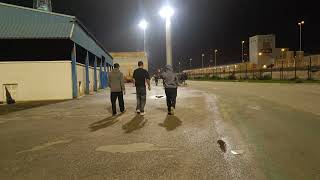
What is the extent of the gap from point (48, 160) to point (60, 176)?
120 centimetres

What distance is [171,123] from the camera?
37.5 ft

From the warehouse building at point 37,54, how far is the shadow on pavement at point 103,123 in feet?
39.0

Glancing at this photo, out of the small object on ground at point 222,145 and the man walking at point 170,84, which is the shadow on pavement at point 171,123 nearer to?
the man walking at point 170,84

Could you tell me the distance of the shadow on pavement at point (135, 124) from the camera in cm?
1028

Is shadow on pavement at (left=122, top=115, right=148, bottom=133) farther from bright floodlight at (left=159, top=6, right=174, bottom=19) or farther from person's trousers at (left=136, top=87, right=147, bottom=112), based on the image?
bright floodlight at (left=159, top=6, right=174, bottom=19)

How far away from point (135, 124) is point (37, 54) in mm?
16436

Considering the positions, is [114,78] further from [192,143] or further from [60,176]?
[60,176]

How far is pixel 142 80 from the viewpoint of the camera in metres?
13.5

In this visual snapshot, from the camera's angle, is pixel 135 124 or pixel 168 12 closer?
pixel 135 124

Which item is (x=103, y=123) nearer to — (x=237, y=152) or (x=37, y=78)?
(x=237, y=152)

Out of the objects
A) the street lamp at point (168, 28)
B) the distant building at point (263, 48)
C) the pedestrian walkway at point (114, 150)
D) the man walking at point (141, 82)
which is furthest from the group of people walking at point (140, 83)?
the distant building at point (263, 48)

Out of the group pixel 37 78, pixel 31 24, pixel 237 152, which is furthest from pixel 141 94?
pixel 37 78

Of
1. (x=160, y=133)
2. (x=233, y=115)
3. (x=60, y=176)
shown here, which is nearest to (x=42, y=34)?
(x=233, y=115)

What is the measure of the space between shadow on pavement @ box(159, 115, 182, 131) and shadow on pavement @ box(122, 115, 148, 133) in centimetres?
63
